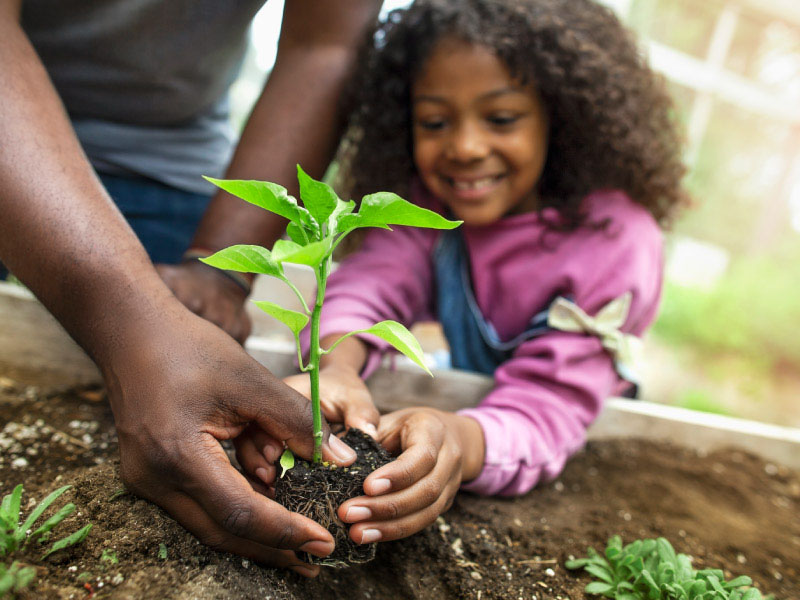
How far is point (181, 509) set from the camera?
97 centimetres

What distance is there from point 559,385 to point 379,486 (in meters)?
0.87

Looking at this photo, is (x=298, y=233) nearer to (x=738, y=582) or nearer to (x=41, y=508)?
(x=41, y=508)

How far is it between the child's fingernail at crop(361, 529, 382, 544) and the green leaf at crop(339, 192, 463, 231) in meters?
0.53

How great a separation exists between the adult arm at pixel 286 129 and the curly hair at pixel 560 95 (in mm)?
148

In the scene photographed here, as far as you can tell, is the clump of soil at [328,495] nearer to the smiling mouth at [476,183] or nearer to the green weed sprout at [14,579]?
the green weed sprout at [14,579]

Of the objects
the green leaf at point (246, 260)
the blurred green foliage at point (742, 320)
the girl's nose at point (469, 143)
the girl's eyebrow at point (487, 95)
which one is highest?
the girl's eyebrow at point (487, 95)

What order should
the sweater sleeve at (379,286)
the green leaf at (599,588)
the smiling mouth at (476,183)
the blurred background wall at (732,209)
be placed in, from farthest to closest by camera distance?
1. the blurred background wall at (732,209)
2. the smiling mouth at (476,183)
3. the sweater sleeve at (379,286)
4. the green leaf at (599,588)

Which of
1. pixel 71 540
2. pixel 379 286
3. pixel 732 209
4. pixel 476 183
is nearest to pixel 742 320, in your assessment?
pixel 732 209

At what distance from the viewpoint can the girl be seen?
171cm

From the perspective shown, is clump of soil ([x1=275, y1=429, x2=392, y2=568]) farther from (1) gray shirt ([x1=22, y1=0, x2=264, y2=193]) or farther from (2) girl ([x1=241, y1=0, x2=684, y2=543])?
(1) gray shirt ([x1=22, y1=0, x2=264, y2=193])

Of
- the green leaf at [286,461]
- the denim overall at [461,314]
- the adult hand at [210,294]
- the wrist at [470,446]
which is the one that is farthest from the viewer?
the denim overall at [461,314]

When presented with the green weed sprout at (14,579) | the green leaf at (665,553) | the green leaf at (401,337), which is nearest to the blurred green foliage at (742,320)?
the green leaf at (665,553)

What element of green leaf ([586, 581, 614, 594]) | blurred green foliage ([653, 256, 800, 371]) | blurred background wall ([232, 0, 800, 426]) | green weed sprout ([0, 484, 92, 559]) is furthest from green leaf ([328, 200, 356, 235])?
blurred green foliage ([653, 256, 800, 371])

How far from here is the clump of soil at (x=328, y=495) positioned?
39.1 inches
